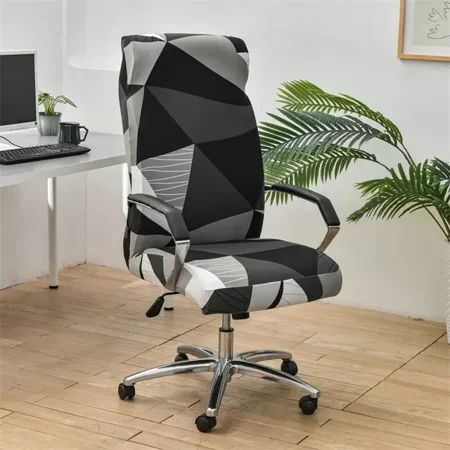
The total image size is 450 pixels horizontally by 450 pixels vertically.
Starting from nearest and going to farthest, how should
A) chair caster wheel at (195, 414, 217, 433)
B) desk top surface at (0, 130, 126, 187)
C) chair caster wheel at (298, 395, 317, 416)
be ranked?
chair caster wheel at (195, 414, 217, 433), chair caster wheel at (298, 395, 317, 416), desk top surface at (0, 130, 126, 187)

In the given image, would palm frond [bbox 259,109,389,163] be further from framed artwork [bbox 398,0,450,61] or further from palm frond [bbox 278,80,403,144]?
Answer: framed artwork [bbox 398,0,450,61]

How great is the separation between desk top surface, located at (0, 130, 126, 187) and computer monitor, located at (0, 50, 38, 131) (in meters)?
0.09

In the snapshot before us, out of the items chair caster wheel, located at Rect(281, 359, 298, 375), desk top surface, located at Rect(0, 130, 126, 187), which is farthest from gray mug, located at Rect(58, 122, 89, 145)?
chair caster wheel, located at Rect(281, 359, 298, 375)

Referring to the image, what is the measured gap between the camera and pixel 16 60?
13.9ft

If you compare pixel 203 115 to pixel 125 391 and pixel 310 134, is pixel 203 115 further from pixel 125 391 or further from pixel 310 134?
pixel 125 391

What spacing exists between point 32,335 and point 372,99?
174 cm

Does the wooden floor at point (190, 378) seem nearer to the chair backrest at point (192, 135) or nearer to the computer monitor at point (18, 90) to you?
the chair backrest at point (192, 135)

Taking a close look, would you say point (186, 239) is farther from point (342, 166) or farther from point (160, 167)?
point (342, 166)

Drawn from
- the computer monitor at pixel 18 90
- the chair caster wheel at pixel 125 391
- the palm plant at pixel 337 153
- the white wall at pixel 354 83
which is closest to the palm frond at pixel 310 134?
the palm plant at pixel 337 153

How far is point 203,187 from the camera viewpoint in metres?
3.50

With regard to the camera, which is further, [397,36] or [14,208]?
[14,208]

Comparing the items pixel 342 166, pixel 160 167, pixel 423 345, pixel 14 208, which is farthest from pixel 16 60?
pixel 423 345

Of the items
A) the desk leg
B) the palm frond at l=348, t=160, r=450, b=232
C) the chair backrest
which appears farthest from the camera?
the desk leg

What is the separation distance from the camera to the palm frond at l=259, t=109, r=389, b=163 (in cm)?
406
